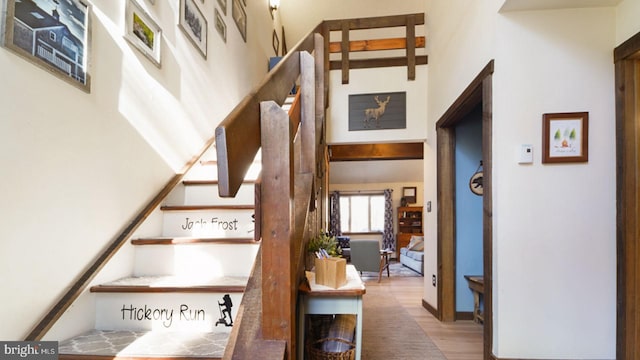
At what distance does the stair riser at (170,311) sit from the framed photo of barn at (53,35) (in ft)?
3.10

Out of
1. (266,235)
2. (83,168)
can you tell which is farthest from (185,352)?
(83,168)

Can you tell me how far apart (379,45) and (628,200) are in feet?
9.65

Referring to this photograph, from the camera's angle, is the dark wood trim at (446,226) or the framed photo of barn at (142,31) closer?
the framed photo of barn at (142,31)

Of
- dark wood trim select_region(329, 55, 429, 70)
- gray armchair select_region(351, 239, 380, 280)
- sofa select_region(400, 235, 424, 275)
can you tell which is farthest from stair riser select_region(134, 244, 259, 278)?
sofa select_region(400, 235, 424, 275)

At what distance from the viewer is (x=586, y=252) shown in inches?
75.1

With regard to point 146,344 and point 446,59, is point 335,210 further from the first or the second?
point 146,344

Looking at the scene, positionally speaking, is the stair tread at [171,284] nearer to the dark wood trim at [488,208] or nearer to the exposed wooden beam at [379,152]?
the dark wood trim at [488,208]

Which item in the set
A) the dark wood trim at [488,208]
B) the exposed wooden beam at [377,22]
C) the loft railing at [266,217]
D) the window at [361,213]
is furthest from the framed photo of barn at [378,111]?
the window at [361,213]

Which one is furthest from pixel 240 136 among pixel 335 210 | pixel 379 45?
pixel 335 210

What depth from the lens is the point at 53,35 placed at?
1.26m

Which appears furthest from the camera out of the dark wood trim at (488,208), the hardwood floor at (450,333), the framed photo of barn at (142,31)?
the hardwood floor at (450,333)

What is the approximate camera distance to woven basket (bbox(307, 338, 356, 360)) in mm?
1472

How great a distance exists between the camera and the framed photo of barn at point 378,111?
3867 mm

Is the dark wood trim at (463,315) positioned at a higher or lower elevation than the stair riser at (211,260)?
lower
